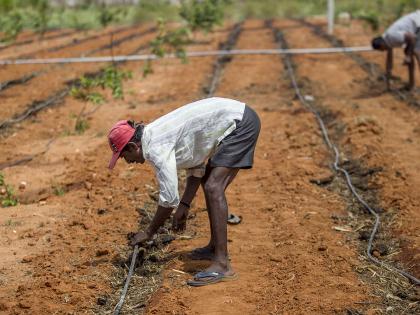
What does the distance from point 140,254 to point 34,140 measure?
190 inches

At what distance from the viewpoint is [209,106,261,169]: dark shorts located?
514cm

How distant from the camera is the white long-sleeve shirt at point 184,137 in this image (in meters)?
4.82

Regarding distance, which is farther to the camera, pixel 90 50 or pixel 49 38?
pixel 49 38

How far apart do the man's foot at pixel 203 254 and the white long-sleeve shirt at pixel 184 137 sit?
0.84m

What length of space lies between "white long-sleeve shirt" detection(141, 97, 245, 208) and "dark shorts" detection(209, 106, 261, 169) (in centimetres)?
4

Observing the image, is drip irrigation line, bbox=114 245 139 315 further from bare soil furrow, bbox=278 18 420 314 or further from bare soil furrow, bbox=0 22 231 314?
bare soil furrow, bbox=278 18 420 314

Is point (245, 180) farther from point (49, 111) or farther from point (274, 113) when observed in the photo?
point (49, 111)

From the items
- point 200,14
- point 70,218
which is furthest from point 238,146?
point 200,14

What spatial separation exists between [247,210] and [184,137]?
2.37m

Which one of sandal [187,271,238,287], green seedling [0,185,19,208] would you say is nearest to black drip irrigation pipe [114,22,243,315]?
sandal [187,271,238,287]

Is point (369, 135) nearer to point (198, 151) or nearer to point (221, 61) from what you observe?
point (198, 151)

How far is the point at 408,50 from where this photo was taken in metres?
12.1

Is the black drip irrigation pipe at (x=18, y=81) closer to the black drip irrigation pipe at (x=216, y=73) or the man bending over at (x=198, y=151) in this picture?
the black drip irrigation pipe at (x=216, y=73)

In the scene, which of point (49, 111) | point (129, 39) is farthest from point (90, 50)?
point (49, 111)
